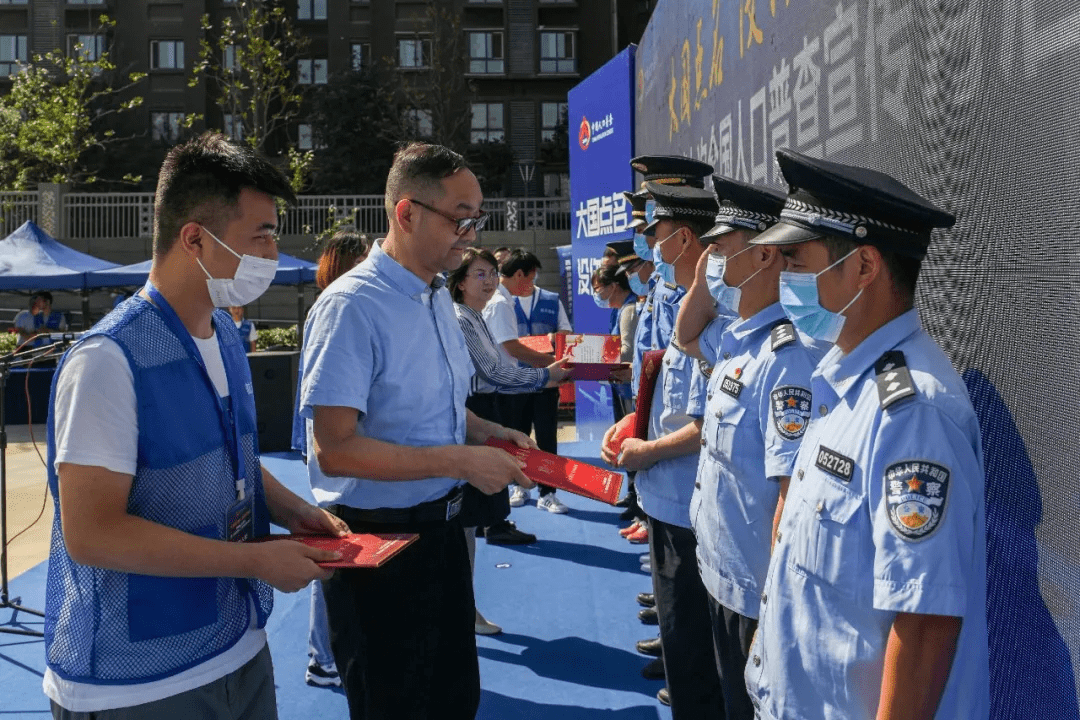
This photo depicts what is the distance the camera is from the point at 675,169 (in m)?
4.01

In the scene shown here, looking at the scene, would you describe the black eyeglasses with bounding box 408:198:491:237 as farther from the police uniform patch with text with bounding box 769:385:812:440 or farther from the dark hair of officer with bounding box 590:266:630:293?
the dark hair of officer with bounding box 590:266:630:293

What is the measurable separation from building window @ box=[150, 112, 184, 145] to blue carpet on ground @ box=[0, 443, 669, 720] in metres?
28.2

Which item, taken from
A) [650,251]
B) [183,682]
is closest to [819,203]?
[183,682]

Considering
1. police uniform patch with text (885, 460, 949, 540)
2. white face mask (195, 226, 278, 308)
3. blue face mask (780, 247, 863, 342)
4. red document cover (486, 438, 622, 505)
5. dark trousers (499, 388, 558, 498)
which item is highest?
white face mask (195, 226, 278, 308)

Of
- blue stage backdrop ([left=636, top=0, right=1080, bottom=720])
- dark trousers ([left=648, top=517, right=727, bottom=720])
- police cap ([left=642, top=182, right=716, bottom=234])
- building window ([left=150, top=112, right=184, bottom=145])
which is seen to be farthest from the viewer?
building window ([left=150, top=112, right=184, bottom=145])

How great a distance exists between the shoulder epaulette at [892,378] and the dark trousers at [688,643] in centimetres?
162

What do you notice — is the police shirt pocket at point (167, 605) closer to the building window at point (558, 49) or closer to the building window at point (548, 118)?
the building window at point (548, 118)

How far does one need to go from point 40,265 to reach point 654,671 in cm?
1189

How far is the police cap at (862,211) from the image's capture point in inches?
64.6

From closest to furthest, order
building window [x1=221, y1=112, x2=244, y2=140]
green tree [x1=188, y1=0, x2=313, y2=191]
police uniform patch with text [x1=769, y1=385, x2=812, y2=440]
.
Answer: police uniform patch with text [x1=769, y1=385, x2=812, y2=440]
green tree [x1=188, y1=0, x2=313, y2=191]
building window [x1=221, y1=112, x2=244, y2=140]

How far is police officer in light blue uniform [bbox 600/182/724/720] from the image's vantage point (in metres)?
3.10

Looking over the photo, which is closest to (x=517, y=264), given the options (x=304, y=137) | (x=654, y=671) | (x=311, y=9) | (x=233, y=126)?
(x=654, y=671)

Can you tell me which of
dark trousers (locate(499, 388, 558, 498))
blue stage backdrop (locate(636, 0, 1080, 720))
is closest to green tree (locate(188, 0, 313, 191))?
dark trousers (locate(499, 388, 558, 498))

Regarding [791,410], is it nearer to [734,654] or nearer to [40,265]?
[734,654]
